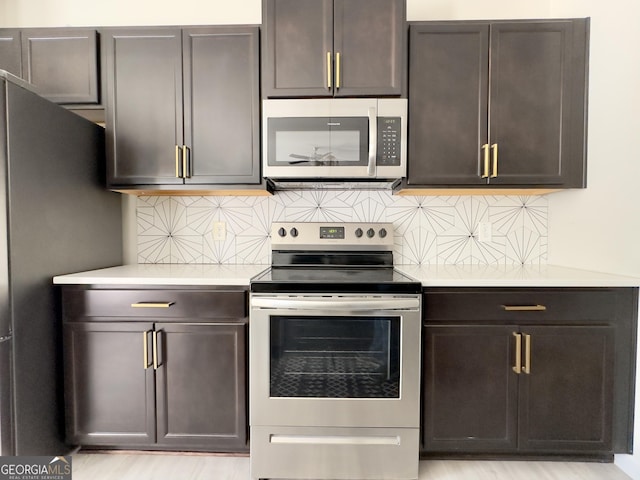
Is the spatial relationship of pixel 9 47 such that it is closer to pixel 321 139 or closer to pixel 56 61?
pixel 56 61

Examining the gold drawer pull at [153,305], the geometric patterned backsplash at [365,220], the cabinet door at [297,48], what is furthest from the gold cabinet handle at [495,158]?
the gold drawer pull at [153,305]

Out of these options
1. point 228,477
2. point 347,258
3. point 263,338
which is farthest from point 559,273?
point 228,477

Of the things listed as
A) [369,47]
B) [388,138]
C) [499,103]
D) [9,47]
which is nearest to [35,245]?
[9,47]

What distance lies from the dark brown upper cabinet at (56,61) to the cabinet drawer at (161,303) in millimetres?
1048

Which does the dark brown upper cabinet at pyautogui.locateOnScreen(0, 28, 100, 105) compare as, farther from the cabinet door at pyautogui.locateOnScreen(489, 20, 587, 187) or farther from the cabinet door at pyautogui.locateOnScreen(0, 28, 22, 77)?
the cabinet door at pyautogui.locateOnScreen(489, 20, 587, 187)

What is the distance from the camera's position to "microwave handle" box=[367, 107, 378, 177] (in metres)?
1.65

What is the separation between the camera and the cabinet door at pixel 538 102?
168 cm

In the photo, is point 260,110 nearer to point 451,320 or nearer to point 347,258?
point 347,258

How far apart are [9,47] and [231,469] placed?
2.43 metres

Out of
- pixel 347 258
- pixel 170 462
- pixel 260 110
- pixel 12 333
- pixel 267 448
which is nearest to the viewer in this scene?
pixel 12 333

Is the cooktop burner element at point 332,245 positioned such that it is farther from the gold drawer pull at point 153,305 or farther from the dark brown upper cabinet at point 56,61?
the dark brown upper cabinet at point 56,61

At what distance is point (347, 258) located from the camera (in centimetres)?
198

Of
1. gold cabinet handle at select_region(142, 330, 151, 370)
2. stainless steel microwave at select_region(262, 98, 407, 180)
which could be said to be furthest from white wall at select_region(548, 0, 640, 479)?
gold cabinet handle at select_region(142, 330, 151, 370)

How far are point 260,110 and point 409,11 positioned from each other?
1.16m
